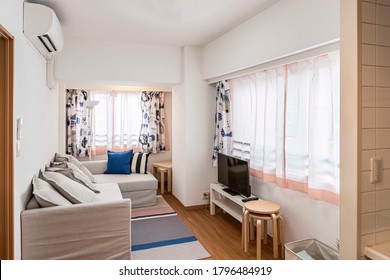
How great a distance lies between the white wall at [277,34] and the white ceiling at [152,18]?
112 mm

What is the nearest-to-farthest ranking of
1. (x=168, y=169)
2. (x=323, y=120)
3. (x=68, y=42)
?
1. (x=323, y=120)
2. (x=68, y=42)
3. (x=168, y=169)

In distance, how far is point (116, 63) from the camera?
3650 mm

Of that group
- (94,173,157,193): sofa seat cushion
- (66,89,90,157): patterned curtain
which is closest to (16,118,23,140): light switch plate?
(94,173,157,193): sofa seat cushion

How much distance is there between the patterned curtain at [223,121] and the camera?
3633 mm

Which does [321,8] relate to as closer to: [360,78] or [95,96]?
[360,78]

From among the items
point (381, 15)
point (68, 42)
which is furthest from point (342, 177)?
point (68, 42)

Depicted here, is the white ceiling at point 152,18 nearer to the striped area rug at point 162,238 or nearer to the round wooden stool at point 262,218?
the round wooden stool at point 262,218

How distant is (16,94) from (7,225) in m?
0.94

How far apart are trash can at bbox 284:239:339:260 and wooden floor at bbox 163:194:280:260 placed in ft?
1.41

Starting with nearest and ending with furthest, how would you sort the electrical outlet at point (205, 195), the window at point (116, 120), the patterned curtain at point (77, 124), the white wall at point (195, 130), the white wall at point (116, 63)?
the white wall at point (116, 63), the white wall at point (195, 130), the electrical outlet at point (205, 195), the patterned curtain at point (77, 124), the window at point (116, 120)

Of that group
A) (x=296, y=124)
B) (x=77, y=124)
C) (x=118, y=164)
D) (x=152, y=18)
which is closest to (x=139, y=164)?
(x=118, y=164)

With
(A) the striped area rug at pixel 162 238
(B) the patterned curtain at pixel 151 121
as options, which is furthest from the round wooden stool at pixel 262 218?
(B) the patterned curtain at pixel 151 121

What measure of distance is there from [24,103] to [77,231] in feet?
3.85

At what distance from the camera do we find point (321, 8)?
191 centimetres
